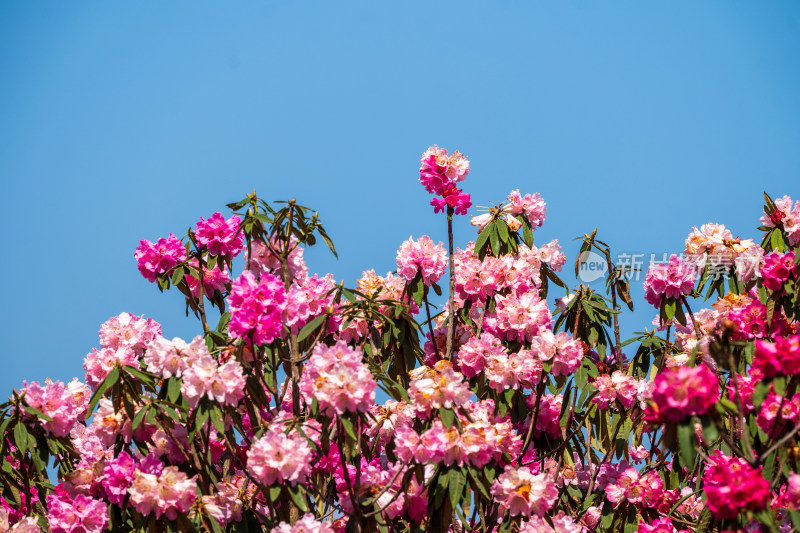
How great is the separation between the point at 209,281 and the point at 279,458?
2006mm

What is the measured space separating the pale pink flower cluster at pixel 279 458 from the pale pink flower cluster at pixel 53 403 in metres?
1.38

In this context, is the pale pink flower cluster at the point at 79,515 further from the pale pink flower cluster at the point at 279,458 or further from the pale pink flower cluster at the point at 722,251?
the pale pink flower cluster at the point at 722,251

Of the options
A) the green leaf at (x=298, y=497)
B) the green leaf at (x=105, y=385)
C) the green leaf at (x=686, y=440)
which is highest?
the green leaf at (x=105, y=385)

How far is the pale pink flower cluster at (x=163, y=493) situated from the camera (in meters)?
3.59

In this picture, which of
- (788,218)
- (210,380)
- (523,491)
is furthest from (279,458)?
(788,218)

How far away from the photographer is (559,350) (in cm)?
457

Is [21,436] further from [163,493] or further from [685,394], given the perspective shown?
[685,394]

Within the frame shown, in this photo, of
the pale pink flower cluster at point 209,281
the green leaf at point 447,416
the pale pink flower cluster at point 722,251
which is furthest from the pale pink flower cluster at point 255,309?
the pale pink flower cluster at point 722,251

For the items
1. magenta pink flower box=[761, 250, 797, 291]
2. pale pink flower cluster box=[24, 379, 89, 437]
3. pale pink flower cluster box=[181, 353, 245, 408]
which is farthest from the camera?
magenta pink flower box=[761, 250, 797, 291]

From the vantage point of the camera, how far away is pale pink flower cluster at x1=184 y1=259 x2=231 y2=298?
5.09 meters

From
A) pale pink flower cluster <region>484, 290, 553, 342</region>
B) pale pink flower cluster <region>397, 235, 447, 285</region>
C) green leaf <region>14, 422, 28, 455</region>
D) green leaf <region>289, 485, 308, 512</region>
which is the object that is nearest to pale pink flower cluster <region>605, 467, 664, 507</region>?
pale pink flower cluster <region>484, 290, 553, 342</region>

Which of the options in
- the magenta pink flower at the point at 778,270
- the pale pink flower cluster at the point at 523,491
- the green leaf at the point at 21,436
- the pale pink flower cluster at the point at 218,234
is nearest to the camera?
the pale pink flower cluster at the point at 523,491

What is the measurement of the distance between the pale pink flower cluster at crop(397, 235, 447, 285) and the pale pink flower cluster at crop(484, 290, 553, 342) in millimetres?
435

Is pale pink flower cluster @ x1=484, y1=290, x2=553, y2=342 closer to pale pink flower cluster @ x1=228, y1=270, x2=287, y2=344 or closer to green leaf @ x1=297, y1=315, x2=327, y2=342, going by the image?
green leaf @ x1=297, y1=315, x2=327, y2=342
